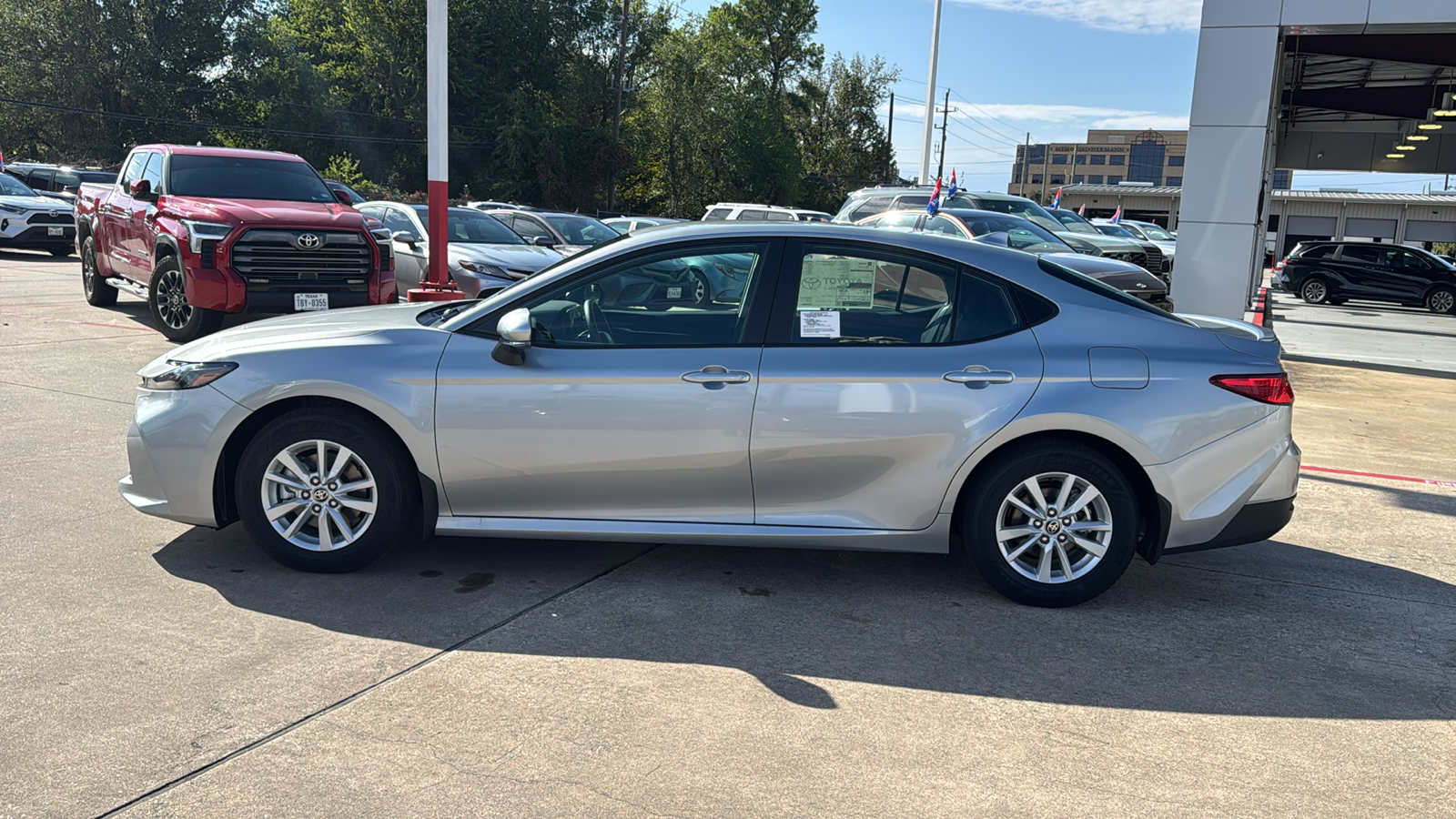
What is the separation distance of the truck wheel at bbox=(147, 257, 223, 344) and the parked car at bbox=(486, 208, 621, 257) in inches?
201

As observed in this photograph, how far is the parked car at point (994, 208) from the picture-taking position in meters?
16.7

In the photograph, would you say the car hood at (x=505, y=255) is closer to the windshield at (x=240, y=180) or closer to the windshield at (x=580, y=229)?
the windshield at (x=240, y=180)

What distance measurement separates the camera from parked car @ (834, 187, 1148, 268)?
1670 cm

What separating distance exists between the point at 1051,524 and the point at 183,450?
3.67m

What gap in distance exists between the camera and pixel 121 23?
56188 millimetres

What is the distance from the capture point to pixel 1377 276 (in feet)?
92.3

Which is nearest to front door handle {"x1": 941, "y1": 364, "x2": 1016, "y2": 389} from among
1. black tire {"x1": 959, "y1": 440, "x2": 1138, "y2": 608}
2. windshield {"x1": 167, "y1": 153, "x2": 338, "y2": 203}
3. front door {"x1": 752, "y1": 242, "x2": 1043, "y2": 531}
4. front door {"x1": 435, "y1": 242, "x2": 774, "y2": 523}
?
A: front door {"x1": 752, "y1": 242, "x2": 1043, "y2": 531}

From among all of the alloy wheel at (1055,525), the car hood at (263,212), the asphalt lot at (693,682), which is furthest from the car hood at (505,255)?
the alloy wheel at (1055,525)

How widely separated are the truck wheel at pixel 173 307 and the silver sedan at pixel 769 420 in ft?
22.1

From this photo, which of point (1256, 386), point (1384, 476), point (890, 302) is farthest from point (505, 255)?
point (1256, 386)

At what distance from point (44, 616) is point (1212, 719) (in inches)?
166

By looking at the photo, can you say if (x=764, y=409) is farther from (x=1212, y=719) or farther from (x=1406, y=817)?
(x=1406, y=817)

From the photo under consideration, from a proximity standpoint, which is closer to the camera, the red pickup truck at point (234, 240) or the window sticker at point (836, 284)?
the window sticker at point (836, 284)

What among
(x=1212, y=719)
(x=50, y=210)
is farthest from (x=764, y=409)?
(x=50, y=210)
